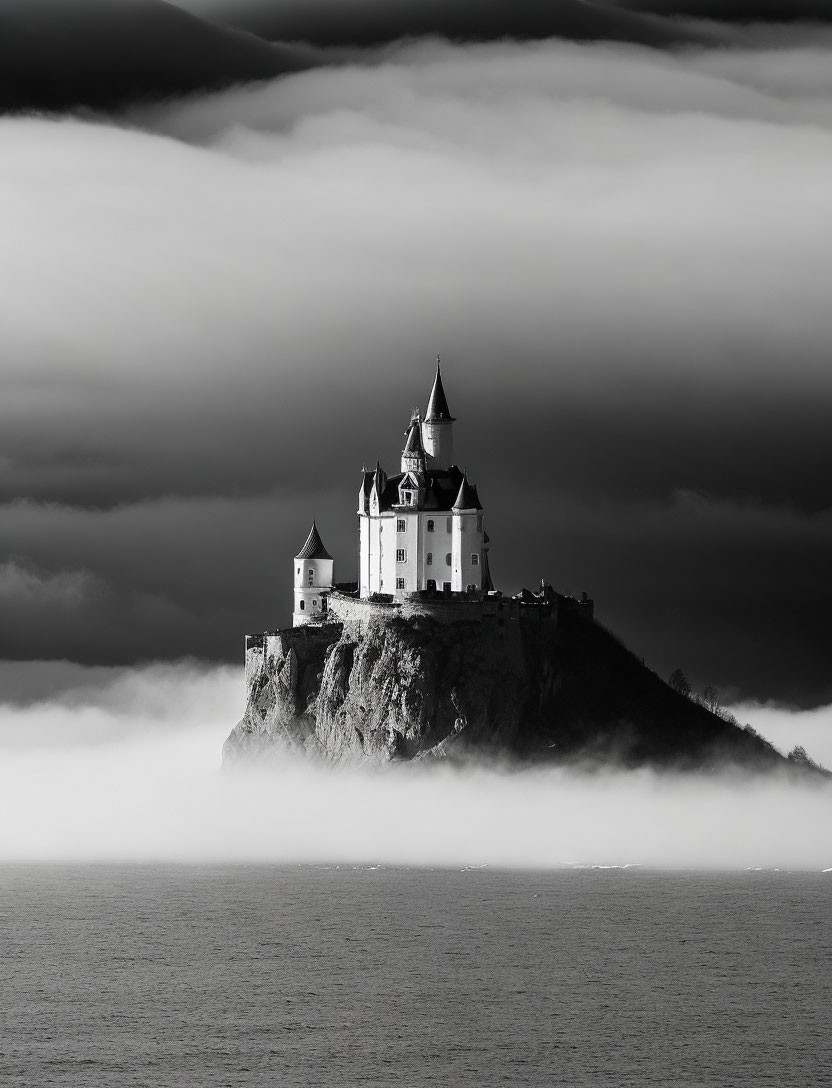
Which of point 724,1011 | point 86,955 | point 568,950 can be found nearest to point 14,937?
point 86,955

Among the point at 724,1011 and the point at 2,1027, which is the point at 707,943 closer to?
the point at 724,1011

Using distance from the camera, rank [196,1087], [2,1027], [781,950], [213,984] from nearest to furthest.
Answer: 1. [196,1087]
2. [2,1027]
3. [213,984]
4. [781,950]

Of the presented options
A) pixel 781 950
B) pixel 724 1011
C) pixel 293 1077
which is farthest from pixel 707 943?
pixel 293 1077

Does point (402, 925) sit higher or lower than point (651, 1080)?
higher

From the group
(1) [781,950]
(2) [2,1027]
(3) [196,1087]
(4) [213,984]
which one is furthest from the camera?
(1) [781,950]

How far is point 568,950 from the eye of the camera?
602ft

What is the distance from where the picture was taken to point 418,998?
168 m

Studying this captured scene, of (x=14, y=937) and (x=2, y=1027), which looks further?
(x=14, y=937)

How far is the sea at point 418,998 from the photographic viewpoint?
493ft

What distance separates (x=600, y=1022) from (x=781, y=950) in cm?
2583

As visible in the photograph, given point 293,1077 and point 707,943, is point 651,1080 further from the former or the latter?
point 707,943

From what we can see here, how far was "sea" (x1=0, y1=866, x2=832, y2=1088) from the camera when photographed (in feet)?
493

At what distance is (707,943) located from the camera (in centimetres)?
18688

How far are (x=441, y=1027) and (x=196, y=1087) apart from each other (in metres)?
20.3
